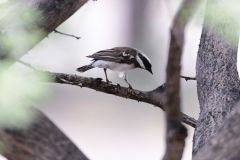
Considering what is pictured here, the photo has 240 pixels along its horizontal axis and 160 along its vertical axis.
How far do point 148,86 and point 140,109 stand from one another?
0.99 ft

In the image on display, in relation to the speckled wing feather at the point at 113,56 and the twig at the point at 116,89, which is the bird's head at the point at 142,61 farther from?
the twig at the point at 116,89

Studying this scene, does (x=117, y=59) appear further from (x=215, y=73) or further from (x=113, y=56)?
(x=215, y=73)

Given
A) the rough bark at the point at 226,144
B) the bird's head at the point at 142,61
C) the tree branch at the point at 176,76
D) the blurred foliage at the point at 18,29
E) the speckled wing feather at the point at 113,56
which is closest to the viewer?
the tree branch at the point at 176,76

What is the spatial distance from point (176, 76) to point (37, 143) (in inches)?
11.9

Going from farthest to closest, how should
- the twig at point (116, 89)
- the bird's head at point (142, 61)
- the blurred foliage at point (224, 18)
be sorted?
the bird's head at point (142, 61) < the twig at point (116, 89) < the blurred foliage at point (224, 18)

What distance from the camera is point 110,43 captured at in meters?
8.66

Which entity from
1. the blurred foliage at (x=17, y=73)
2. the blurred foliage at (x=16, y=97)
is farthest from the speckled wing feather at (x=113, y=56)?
the blurred foliage at (x=16, y=97)

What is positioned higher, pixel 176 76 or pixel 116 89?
pixel 176 76

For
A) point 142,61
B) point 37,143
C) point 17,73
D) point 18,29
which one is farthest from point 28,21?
point 142,61

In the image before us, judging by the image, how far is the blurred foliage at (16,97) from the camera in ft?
4.57

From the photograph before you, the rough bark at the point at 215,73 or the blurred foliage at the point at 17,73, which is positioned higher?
the blurred foliage at the point at 17,73

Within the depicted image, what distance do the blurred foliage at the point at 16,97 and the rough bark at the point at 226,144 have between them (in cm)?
35

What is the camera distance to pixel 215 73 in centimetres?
212

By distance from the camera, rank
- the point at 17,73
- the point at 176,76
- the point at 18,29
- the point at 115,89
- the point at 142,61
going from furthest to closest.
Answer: the point at 142,61
the point at 115,89
the point at 18,29
the point at 17,73
the point at 176,76
